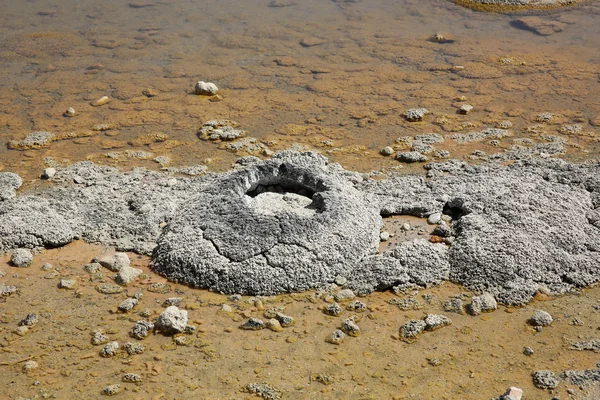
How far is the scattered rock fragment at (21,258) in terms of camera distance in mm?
3637

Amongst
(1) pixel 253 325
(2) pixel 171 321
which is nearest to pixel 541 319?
(1) pixel 253 325

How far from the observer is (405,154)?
496 cm

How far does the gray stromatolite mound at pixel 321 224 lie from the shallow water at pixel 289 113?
153 millimetres

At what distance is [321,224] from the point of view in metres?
3.74

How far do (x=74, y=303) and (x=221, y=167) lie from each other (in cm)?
177

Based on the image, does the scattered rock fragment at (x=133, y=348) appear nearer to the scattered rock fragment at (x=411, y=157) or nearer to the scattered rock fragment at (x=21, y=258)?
the scattered rock fragment at (x=21, y=258)

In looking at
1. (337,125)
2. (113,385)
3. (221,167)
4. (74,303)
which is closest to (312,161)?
(221,167)

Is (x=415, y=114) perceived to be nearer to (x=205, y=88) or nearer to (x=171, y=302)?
(x=205, y=88)

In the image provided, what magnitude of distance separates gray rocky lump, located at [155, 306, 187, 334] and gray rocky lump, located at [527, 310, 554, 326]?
1820mm

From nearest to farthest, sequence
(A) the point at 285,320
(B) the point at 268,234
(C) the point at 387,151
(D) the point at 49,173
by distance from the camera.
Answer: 1. (A) the point at 285,320
2. (B) the point at 268,234
3. (D) the point at 49,173
4. (C) the point at 387,151

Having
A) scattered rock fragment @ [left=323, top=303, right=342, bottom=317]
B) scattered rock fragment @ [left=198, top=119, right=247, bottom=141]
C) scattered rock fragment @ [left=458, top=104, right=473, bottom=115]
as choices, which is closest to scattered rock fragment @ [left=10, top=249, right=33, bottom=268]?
scattered rock fragment @ [left=323, top=303, right=342, bottom=317]

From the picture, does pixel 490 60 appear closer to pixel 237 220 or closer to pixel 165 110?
pixel 165 110

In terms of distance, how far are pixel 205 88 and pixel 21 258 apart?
293 centimetres

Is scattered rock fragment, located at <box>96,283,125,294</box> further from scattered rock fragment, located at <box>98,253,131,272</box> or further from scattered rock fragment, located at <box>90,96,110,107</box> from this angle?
scattered rock fragment, located at <box>90,96,110,107</box>
